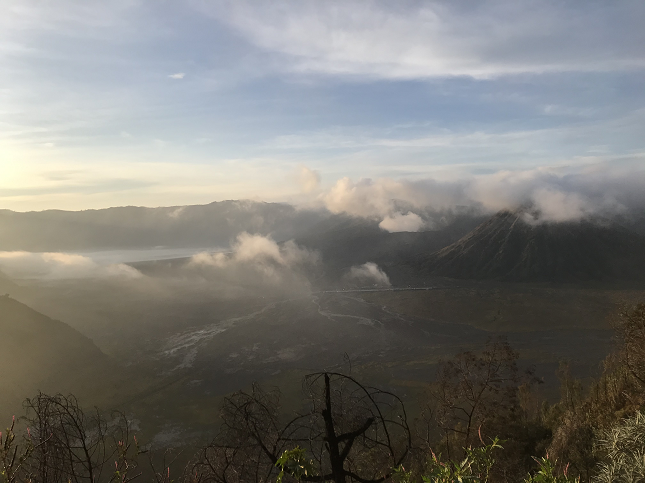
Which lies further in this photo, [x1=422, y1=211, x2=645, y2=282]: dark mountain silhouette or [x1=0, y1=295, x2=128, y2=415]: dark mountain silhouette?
[x1=422, y1=211, x2=645, y2=282]: dark mountain silhouette

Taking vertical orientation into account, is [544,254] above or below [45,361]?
below

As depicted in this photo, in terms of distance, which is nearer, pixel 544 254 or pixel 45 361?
pixel 45 361

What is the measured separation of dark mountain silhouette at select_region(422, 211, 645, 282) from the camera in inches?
5472

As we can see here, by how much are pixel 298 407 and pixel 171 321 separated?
60705mm

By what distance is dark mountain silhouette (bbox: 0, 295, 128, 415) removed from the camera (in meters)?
48.0

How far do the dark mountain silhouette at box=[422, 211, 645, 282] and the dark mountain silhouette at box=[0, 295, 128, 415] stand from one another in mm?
120358

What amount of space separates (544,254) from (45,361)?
15651cm

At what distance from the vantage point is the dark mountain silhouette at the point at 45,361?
48.0 metres

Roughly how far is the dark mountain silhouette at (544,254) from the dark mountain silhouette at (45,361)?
120 meters

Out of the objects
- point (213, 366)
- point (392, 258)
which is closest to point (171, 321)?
point (213, 366)

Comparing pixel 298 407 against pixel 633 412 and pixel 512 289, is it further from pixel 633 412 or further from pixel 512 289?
pixel 512 289

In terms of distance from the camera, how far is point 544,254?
498ft

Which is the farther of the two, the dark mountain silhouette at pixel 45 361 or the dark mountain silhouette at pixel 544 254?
the dark mountain silhouette at pixel 544 254

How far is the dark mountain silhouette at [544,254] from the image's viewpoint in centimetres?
13900
